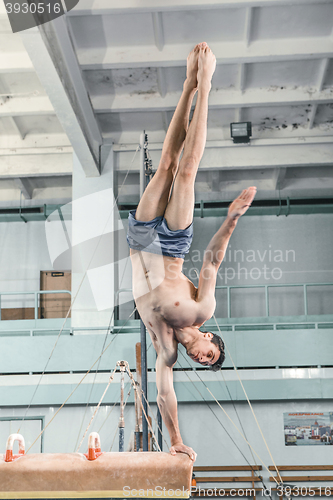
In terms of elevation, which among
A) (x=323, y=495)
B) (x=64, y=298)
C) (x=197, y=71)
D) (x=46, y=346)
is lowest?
(x=323, y=495)

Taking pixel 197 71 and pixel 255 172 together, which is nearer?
pixel 197 71

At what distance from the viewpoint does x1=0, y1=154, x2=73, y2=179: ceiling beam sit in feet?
26.7

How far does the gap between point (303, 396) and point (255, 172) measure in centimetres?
469

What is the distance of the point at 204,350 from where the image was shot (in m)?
2.71

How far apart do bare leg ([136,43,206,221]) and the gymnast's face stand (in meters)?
0.84

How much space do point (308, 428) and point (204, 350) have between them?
16.8ft

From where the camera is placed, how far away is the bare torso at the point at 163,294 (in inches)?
100

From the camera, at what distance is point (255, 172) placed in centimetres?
923

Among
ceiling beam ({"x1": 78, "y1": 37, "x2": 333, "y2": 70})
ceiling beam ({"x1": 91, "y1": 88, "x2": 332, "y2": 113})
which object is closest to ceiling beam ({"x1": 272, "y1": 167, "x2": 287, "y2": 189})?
ceiling beam ({"x1": 91, "y1": 88, "x2": 332, "y2": 113})

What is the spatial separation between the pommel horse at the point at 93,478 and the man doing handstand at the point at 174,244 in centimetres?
50

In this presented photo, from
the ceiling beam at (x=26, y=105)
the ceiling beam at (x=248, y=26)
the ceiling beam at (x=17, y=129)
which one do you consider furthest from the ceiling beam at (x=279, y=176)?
the ceiling beam at (x=17, y=129)

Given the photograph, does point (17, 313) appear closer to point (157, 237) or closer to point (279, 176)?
point (279, 176)

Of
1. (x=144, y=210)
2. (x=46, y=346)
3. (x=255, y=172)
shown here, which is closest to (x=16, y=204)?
(x=46, y=346)

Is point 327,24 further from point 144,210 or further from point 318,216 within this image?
point 318,216
